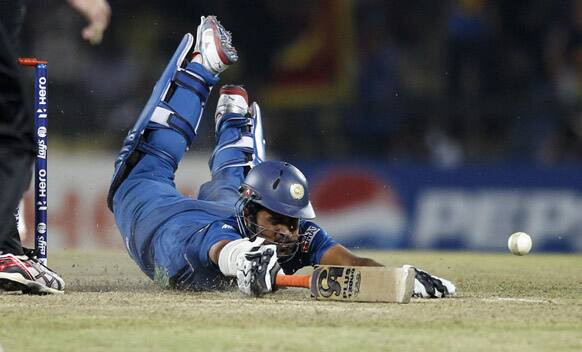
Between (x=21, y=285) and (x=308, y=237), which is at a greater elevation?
(x=308, y=237)

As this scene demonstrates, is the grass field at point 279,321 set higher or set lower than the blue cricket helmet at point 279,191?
lower

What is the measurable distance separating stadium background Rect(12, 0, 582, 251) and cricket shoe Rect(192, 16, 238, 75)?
5314 millimetres

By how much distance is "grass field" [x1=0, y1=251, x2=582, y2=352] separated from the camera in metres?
4.00

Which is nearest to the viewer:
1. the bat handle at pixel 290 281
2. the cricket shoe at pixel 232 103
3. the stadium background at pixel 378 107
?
the bat handle at pixel 290 281

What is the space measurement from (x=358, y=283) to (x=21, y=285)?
1.67 metres

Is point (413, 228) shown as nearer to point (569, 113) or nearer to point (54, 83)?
point (569, 113)

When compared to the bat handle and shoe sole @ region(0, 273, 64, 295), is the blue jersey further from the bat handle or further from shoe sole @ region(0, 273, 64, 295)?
shoe sole @ region(0, 273, 64, 295)

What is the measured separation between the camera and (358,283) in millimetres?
5469

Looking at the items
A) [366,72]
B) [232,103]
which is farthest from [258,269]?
[366,72]

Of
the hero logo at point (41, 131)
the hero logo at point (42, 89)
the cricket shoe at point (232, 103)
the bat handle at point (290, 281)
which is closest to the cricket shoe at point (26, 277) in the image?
the hero logo at point (41, 131)

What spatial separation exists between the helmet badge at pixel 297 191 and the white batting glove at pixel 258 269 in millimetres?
455

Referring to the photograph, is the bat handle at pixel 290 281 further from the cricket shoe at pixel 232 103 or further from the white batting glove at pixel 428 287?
the cricket shoe at pixel 232 103

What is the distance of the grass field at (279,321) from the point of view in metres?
4.00

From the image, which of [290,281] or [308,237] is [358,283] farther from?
[308,237]
